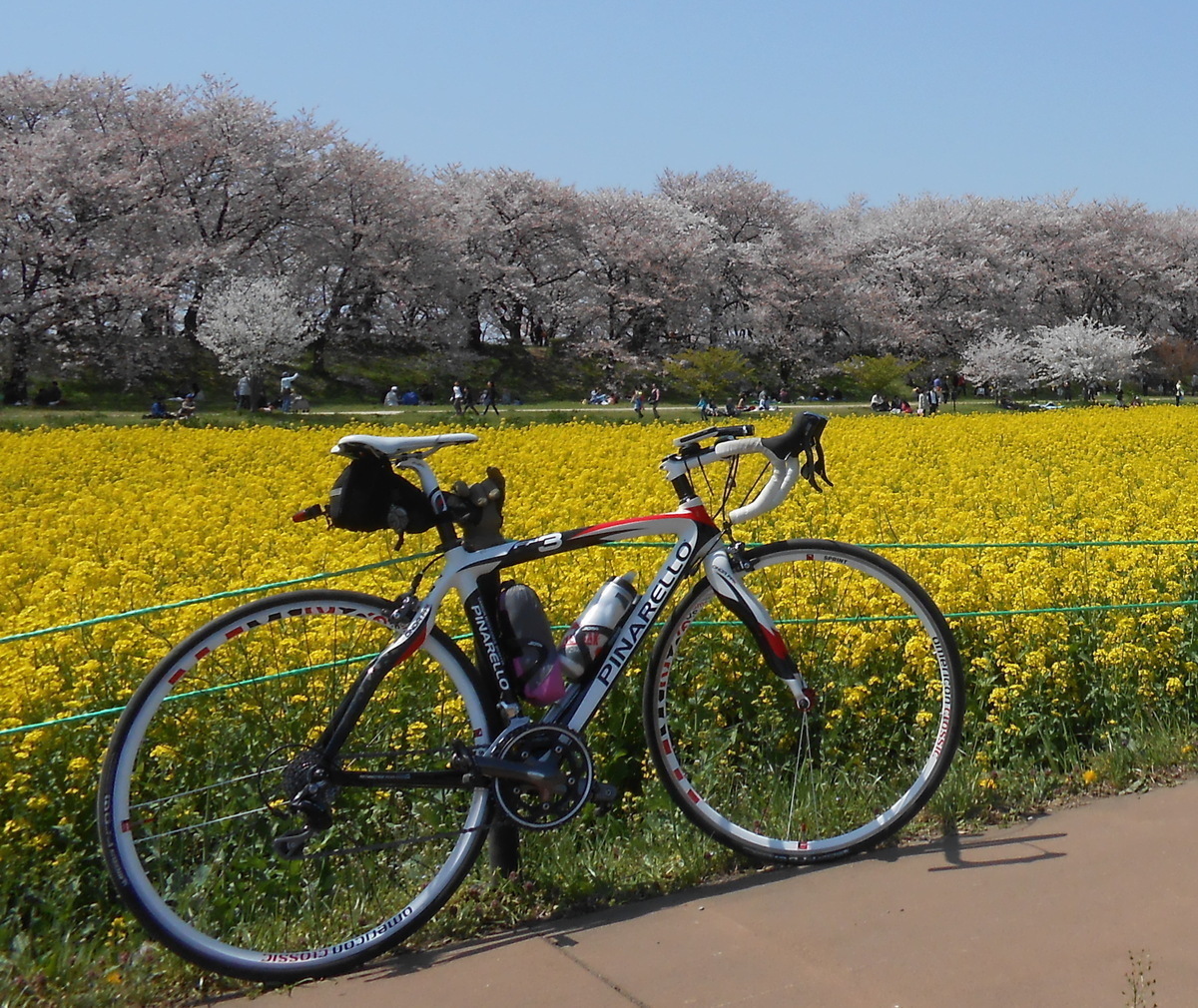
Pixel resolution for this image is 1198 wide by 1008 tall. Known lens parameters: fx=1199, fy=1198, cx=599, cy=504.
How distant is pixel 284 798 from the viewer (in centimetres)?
302

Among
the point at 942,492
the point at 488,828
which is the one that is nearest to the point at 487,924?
the point at 488,828

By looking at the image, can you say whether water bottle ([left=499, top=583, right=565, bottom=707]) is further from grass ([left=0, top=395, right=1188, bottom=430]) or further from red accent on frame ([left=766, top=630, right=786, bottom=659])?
grass ([left=0, top=395, right=1188, bottom=430])

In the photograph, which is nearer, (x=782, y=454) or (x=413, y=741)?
(x=782, y=454)

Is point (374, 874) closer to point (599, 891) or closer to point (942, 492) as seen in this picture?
point (599, 891)

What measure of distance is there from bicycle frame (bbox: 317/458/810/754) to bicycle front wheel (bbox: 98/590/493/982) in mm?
80

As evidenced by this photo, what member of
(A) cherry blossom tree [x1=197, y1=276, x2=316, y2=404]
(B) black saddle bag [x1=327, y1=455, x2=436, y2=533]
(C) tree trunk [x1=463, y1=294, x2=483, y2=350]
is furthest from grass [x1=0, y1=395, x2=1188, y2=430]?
(B) black saddle bag [x1=327, y1=455, x2=436, y2=533]

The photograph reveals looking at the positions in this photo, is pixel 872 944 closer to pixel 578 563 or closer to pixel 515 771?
pixel 515 771

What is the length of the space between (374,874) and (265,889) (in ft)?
1.02

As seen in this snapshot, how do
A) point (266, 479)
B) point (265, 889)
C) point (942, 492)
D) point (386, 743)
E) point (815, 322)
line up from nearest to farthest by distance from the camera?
point (265, 889) < point (386, 743) < point (942, 492) < point (266, 479) < point (815, 322)

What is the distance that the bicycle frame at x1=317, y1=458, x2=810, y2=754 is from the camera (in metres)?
3.06

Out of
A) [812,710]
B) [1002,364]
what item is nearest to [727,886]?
[812,710]

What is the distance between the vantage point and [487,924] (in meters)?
3.06

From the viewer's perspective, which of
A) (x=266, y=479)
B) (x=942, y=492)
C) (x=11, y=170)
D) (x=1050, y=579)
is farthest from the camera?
(x=11, y=170)

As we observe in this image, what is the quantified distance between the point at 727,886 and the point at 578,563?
2974mm
